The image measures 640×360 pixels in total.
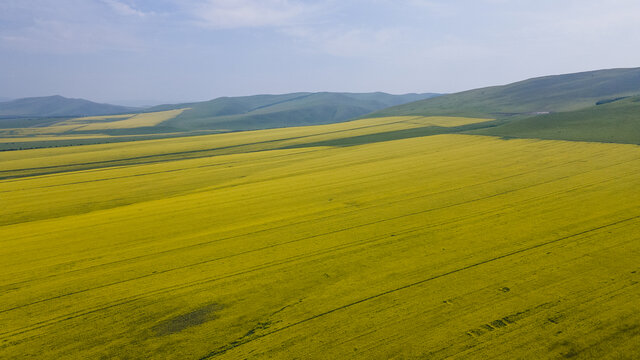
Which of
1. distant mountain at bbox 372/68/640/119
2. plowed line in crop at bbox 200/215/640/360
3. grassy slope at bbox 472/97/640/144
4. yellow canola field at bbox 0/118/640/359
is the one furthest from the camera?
distant mountain at bbox 372/68/640/119

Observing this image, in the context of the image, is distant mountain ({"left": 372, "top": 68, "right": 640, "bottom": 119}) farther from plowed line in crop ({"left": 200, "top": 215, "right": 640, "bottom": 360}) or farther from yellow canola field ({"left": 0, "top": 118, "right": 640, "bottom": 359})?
plowed line in crop ({"left": 200, "top": 215, "right": 640, "bottom": 360})

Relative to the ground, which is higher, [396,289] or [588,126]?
[588,126]

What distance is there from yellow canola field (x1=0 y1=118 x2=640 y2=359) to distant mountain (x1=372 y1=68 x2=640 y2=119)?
3311 inches

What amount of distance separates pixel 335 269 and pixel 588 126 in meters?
51.3

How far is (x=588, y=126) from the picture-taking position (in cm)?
4972

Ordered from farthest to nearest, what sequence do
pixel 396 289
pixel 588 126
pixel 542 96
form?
pixel 542 96 → pixel 588 126 → pixel 396 289

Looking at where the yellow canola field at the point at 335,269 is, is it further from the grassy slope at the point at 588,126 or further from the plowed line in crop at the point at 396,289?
the grassy slope at the point at 588,126

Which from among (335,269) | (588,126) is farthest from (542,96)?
(335,269)

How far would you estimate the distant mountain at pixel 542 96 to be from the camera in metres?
106

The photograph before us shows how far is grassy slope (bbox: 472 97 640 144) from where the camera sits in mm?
42719

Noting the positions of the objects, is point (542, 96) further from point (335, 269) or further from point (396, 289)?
point (396, 289)

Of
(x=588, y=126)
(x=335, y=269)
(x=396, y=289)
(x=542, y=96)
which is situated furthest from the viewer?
(x=542, y=96)

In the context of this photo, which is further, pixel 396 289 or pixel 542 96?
pixel 542 96

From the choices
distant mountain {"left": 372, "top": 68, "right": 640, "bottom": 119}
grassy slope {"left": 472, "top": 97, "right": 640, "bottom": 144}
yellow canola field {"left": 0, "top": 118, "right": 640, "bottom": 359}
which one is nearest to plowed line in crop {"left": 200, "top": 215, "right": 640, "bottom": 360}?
yellow canola field {"left": 0, "top": 118, "right": 640, "bottom": 359}
